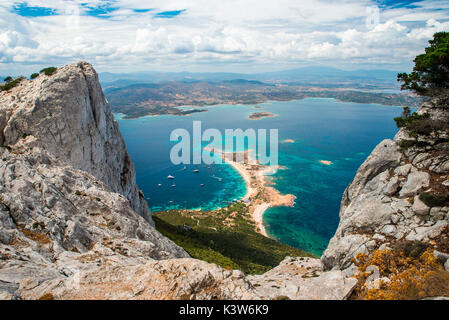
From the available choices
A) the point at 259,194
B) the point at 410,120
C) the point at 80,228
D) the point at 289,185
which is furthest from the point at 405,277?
the point at 289,185

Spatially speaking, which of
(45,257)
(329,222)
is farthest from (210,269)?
(329,222)

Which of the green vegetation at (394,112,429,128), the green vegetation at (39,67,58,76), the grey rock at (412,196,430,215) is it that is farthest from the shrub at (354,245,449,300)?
the green vegetation at (39,67,58,76)

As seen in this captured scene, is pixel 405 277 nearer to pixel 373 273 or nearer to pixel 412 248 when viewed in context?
pixel 373 273

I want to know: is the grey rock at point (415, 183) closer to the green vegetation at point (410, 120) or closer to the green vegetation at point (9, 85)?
the green vegetation at point (410, 120)

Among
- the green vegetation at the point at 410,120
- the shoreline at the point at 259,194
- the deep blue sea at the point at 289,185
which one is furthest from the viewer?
the shoreline at the point at 259,194

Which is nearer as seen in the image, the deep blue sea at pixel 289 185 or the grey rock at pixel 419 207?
the grey rock at pixel 419 207

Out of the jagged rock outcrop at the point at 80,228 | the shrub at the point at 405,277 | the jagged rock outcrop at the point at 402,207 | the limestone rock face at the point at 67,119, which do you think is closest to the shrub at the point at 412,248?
the shrub at the point at 405,277
